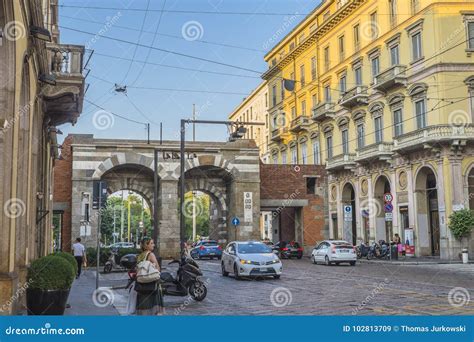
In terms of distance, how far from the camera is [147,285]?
28.5 ft

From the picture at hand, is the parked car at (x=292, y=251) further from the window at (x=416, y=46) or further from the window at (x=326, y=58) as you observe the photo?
the window at (x=326, y=58)

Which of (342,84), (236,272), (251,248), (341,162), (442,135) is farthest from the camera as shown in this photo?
(342,84)

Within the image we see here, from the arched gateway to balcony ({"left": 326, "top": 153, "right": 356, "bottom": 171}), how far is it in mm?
8050

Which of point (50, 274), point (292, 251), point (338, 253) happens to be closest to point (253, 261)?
point (50, 274)

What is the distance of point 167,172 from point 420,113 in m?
17.3

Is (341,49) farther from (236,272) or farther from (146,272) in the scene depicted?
(146,272)

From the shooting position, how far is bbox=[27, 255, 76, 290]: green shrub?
10805 mm

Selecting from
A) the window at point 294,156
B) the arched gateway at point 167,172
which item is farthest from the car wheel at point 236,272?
the window at point 294,156

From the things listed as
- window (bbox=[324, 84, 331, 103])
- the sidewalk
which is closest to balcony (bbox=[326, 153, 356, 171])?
window (bbox=[324, 84, 331, 103])

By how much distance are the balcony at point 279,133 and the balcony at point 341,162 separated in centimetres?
1257

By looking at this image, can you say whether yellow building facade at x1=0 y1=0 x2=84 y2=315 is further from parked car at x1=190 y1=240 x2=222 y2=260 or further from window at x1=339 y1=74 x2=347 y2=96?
window at x1=339 y1=74 x2=347 y2=96

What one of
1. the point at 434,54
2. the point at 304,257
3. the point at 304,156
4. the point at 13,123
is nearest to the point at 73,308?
the point at 13,123

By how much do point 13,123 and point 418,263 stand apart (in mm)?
25785

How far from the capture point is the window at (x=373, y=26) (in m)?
42.6
